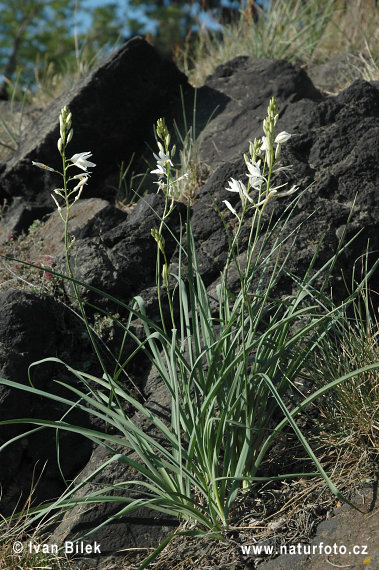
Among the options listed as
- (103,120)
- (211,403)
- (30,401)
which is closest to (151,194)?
(103,120)

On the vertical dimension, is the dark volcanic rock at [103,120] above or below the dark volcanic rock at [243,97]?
above

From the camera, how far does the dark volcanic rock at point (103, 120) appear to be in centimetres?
427

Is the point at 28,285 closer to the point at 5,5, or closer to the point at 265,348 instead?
the point at 265,348

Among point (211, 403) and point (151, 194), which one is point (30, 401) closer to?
point (211, 403)

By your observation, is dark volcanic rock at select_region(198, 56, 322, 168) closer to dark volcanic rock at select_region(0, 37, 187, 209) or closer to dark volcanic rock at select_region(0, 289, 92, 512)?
dark volcanic rock at select_region(0, 37, 187, 209)

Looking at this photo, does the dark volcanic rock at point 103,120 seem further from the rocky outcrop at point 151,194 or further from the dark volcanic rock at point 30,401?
the dark volcanic rock at point 30,401

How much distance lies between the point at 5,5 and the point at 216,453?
42.4 ft

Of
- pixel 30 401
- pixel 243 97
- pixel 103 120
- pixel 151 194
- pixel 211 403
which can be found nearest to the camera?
pixel 211 403

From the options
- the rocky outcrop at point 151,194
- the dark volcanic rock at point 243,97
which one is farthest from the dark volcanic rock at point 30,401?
the dark volcanic rock at point 243,97

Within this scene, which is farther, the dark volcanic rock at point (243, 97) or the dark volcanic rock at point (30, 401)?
the dark volcanic rock at point (243, 97)

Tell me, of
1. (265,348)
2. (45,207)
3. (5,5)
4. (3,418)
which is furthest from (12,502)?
(5,5)

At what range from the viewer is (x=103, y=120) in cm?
440

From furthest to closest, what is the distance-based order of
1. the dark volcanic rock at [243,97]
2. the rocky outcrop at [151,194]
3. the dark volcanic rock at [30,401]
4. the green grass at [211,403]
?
the dark volcanic rock at [243,97] → the rocky outcrop at [151,194] → the dark volcanic rock at [30,401] → the green grass at [211,403]

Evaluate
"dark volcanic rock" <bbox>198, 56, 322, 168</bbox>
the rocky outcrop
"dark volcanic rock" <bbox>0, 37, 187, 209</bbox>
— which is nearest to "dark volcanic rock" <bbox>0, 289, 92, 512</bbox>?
the rocky outcrop
